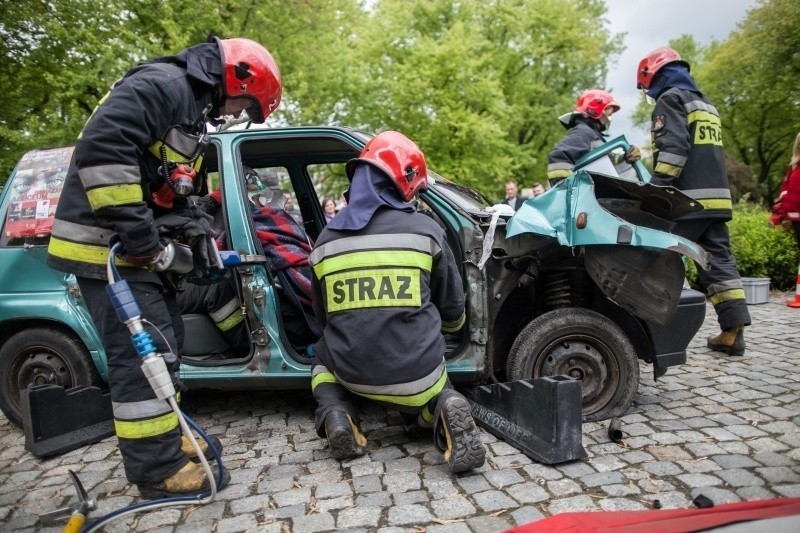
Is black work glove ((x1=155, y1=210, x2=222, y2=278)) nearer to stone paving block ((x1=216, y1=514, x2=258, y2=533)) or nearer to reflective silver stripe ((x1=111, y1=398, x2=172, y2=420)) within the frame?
reflective silver stripe ((x1=111, y1=398, x2=172, y2=420))

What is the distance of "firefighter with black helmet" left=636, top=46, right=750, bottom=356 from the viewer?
4.26 metres

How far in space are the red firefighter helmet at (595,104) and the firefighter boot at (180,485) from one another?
3.88 m

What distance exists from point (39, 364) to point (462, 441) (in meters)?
2.80

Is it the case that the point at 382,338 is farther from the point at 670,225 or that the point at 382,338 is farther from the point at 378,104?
the point at 378,104

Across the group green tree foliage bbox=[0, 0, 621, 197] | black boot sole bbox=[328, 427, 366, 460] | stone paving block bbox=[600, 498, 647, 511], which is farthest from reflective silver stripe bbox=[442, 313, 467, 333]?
green tree foliage bbox=[0, 0, 621, 197]

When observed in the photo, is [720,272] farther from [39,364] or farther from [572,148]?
[39,364]

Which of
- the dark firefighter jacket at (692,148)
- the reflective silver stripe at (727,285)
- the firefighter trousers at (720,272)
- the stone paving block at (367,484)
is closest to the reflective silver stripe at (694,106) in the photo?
the dark firefighter jacket at (692,148)

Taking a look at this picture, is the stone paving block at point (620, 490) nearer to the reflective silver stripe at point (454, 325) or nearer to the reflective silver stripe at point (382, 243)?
the reflective silver stripe at point (454, 325)

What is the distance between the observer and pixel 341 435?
276 cm

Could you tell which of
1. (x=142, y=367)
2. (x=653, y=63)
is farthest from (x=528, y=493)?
(x=653, y=63)

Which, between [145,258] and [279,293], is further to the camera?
[279,293]

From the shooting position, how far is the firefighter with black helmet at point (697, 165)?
426cm

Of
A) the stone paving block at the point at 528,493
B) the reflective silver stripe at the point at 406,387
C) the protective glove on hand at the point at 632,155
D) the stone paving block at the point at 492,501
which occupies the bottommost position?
the stone paving block at the point at 492,501

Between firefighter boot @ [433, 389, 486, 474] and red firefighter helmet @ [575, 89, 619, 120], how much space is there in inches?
118
